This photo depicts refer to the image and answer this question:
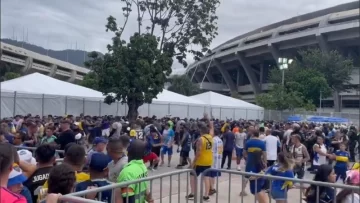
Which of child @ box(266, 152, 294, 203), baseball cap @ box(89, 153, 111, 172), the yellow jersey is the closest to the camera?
baseball cap @ box(89, 153, 111, 172)

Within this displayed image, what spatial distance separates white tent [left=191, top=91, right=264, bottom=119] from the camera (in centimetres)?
3244

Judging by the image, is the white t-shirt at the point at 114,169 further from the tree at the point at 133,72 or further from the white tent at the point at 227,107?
the white tent at the point at 227,107

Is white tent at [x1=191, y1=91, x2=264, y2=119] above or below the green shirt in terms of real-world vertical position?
above

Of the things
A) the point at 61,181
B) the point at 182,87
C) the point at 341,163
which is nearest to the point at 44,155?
the point at 61,181

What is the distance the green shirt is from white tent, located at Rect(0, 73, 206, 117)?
34.8 feet

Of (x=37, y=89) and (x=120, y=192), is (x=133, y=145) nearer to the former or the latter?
(x=120, y=192)

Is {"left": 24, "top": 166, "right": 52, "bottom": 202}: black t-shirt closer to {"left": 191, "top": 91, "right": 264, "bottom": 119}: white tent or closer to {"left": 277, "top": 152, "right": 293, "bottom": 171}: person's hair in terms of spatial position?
{"left": 277, "top": 152, "right": 293, "bottom": 171}: person's hair

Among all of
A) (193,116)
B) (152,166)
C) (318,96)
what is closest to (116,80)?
(193,116)

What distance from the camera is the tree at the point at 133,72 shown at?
24.0m

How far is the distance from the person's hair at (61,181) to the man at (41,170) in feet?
2.95

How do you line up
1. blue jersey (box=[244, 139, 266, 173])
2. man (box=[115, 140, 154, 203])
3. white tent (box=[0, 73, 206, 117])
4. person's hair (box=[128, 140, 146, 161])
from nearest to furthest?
1. man (box=[115, 140, 154, 203])
2. person's hair (box=[128, 140, 146, 161])
3. blue jersey (box=[244, 139, 266, 173])
4. white tent (box=[0, 73, 206, 117])

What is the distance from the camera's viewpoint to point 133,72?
24.2 metres

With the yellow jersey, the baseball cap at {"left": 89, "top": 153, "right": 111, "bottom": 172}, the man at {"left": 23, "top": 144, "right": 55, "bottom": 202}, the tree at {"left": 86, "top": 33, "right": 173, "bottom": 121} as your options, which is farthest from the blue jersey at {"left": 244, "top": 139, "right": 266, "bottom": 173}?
the tree at {"left": 86, "top": 33, "right": 173, "bottom": 121}

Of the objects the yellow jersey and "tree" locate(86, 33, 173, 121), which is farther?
"tree" locate(86, 33, 173, 121)
